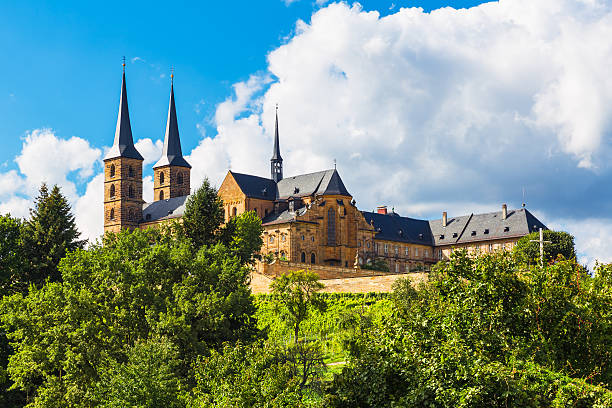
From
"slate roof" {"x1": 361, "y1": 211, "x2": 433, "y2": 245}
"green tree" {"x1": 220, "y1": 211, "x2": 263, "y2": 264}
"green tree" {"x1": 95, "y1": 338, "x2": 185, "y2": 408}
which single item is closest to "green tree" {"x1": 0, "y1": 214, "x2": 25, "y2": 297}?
"green tree" {"x1": 220, "y1": 211, "x2": 263, "y2": 264}

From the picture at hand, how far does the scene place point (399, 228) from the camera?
121m

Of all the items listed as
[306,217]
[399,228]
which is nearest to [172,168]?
[399,228]

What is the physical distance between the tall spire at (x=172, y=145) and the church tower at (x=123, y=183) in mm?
5402

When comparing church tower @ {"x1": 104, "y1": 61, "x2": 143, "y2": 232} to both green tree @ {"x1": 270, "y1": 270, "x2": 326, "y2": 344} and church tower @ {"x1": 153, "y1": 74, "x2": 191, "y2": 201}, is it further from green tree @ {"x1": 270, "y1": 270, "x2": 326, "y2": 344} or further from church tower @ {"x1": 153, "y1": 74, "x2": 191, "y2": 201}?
green tree @ {"x1": 270, "y1": 270, "x2": 326, "y2": 344}

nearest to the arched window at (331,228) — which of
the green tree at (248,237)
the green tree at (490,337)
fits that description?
the green tree at (248,237)

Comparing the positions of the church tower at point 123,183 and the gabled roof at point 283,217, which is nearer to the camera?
the gabled roof at point 283,217

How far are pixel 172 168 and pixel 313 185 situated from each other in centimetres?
4165

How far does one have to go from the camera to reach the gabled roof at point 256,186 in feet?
359

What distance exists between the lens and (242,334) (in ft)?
134

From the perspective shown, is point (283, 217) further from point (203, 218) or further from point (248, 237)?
point (203, 218)

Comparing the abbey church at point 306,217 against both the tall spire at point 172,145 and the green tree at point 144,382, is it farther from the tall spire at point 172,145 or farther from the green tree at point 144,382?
the green tree at point 144,382

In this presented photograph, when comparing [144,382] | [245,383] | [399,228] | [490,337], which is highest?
[399,228]

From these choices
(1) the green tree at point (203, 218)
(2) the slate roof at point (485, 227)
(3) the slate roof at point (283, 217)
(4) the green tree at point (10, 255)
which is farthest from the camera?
(2) the slate roof at point (485, 227)

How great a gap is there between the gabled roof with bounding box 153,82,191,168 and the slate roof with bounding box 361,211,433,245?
131 feet
